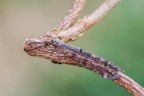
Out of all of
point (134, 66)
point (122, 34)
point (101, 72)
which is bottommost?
point (101, 72)

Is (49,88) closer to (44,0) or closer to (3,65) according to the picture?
(3,65)

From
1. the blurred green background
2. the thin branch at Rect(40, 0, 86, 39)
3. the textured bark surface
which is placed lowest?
the textured bark surface

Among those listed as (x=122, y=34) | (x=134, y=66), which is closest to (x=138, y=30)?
(x=122, y=34)

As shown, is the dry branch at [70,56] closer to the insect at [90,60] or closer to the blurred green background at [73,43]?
the insect at [90,60]

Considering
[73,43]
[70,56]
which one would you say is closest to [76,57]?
[70,56]

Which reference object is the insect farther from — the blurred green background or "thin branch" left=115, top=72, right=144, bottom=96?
the blurred green background

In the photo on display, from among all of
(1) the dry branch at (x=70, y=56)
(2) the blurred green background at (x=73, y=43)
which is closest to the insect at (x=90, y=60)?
(1) the dry branch at (x=70, y=56)

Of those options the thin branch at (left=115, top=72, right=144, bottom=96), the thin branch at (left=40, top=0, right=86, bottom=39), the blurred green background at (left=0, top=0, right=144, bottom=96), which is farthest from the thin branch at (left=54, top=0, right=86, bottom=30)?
the blurred green background at (left=0, top=0, right=144, bottom=96)

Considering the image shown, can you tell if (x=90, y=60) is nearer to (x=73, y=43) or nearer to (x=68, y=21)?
(x=68, y=21)
